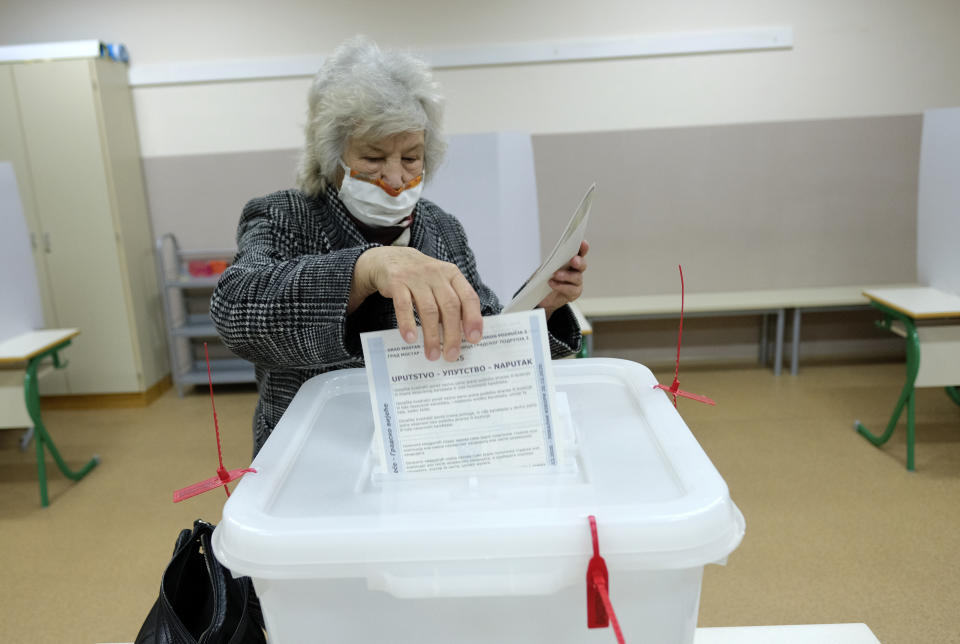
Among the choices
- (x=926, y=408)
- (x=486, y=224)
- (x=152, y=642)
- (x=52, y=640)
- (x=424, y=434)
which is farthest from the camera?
(x=926, y=408)

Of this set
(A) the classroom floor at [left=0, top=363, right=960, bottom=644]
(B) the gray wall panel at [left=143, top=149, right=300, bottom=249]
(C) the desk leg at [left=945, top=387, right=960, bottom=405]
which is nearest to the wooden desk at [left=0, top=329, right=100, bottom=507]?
(A) the classroom floor at [left=0, top=363, right=960, bottom=644]

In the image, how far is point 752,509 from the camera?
8.61 feet

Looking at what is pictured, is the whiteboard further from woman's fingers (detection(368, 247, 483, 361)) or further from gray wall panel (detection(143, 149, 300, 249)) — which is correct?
woman's fingers (detection(368, 247, 483, 361))

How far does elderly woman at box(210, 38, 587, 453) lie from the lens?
2.37 feet

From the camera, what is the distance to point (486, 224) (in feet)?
9.27

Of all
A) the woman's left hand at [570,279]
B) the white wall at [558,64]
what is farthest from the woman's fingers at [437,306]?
the white wall at [558,64]

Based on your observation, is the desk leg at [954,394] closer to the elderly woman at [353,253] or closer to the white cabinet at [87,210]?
the elderly woman at [353,253]

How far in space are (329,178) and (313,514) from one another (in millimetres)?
689

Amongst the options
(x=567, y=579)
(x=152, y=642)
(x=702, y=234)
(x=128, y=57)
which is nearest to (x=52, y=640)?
(x=152, y=642)

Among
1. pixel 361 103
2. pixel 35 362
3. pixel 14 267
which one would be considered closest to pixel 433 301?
pixel 361 103

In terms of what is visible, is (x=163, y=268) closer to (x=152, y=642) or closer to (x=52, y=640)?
(x=52, y=640)

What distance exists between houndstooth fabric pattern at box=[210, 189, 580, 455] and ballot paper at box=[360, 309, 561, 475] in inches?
5.3

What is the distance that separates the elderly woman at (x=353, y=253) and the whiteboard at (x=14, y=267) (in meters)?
2.37

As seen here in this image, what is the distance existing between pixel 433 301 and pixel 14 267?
299 centimetres
